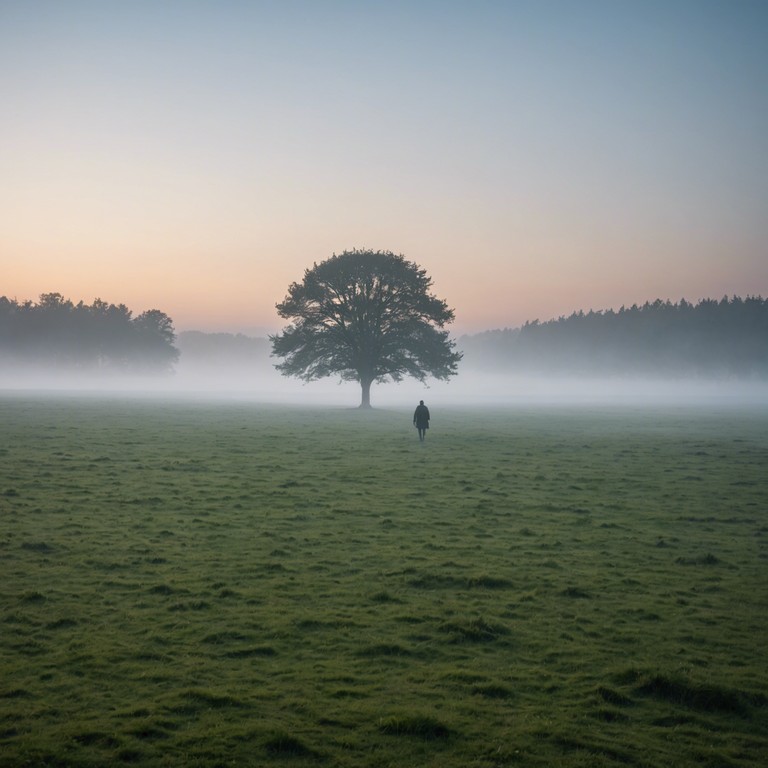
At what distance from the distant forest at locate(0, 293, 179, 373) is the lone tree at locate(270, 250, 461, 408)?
95.8 metres

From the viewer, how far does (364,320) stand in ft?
241

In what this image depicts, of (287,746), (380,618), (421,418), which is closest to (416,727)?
(287,746)

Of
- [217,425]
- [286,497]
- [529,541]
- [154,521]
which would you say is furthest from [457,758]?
[217,425]

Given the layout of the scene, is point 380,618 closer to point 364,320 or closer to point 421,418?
point 421,418

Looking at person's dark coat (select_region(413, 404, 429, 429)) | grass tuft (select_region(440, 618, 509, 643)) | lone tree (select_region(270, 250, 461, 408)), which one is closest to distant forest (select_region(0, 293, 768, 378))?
lone tree (select_region(270, 250, 461, 408))

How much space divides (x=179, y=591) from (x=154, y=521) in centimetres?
620

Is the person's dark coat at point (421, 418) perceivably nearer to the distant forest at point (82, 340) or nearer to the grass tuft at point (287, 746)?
the grass tuft at point (287, 746)

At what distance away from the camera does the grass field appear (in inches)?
302

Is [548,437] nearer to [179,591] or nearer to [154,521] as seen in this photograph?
[154,521]

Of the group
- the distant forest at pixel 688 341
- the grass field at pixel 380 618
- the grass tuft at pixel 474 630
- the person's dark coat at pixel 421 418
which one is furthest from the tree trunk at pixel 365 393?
the distant forest at pixel 688 341

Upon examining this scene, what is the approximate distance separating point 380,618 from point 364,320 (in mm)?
62951

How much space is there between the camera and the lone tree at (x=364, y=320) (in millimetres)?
73375

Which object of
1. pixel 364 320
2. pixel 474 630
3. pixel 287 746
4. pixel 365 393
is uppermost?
pixel 364 320

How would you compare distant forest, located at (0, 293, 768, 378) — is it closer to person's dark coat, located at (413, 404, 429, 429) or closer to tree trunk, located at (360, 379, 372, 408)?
tree trunk, located at (360, 379, 372, 408)
